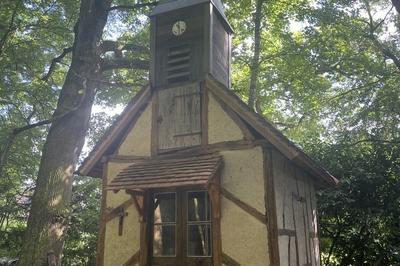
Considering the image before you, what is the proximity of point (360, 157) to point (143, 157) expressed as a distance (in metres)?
8.38

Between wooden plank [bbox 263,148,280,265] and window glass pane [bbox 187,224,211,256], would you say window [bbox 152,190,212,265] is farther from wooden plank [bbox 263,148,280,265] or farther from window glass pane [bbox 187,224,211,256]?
wooden plank [bbox 263,148,280,265]

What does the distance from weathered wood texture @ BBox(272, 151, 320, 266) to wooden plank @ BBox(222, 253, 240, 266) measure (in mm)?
835

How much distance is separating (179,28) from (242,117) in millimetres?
2972

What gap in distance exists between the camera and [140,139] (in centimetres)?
873

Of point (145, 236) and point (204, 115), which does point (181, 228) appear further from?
point (204, 115)

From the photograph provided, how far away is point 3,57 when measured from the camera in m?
13.8

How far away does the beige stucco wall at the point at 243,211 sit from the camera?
6887 millimetres

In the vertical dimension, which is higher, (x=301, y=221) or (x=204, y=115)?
(x=204, y=115)

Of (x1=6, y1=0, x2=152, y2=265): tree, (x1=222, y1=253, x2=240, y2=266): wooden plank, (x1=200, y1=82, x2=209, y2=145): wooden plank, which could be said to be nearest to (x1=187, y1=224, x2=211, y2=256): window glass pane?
(x1=222, y1=253, x2=240, y2=266): wooden plank

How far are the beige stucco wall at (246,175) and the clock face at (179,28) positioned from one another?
3.31 meters

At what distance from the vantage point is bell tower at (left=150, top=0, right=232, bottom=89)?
8758 millimetres

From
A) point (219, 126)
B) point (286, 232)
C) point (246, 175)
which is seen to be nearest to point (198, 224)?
point (246, 175)

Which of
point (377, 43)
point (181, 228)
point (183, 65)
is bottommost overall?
point (181, 228)

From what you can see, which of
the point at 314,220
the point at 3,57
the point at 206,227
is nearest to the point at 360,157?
the point at 314,220
